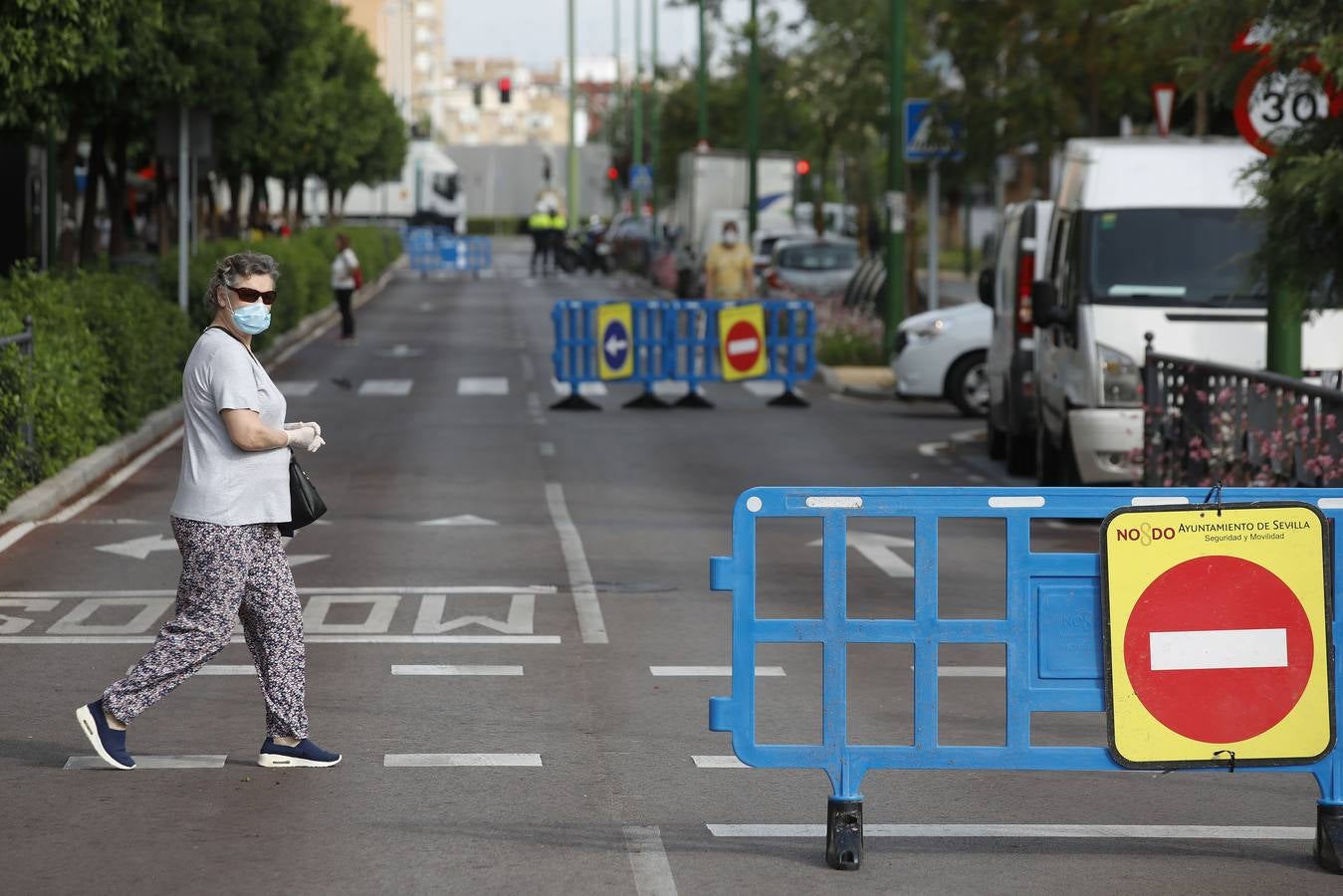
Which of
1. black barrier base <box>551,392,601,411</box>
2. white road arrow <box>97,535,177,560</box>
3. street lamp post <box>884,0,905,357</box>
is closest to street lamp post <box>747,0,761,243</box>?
street lamp post <box>884,0,905,357</box>

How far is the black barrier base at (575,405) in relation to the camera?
A: 25938mm

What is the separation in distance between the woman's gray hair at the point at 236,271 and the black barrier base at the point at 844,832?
2.65m

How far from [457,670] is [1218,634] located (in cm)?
423

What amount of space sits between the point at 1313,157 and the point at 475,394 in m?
16.6

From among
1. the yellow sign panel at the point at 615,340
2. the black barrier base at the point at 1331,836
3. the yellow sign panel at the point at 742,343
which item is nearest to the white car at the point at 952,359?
the yellow sign panel at the point at 742,343

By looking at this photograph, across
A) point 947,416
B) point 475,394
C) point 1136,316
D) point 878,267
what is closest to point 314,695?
point 1136,316

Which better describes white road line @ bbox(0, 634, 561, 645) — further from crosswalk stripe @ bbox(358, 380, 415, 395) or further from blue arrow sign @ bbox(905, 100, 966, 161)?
blue arrow sign @ bbox(905, 100, 966, 161)

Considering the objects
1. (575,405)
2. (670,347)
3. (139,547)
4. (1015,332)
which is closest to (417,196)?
(670,347)

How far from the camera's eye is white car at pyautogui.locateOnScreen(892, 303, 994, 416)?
82.1 feet

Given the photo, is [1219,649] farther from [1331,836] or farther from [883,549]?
[883,549]

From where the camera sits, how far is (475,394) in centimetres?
2816

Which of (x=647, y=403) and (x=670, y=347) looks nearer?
(x=647, y=403)

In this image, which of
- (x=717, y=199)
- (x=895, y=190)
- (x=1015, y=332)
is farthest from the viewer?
(x=717, y=199)

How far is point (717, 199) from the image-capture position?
5662 cm
